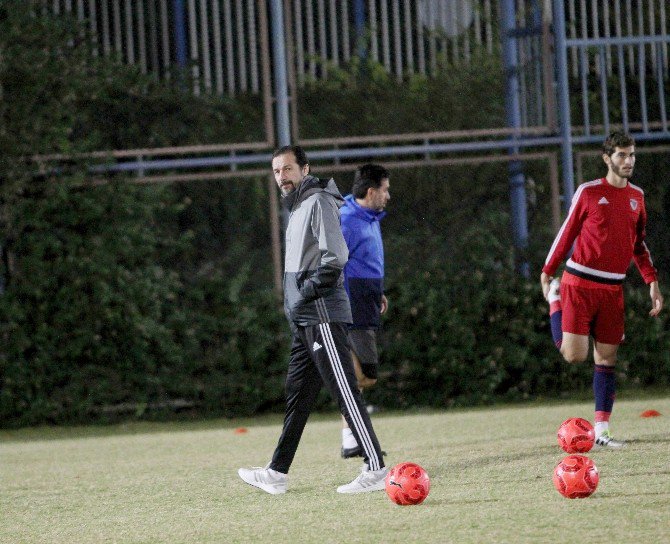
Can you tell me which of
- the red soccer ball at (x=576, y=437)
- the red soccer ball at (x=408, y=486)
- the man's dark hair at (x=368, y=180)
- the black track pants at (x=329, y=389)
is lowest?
the red soccer ball at (x=576, y=437)

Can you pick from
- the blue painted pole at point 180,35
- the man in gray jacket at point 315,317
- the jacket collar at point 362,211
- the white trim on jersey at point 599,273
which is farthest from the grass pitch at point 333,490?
the blue painted pole at point 180,35

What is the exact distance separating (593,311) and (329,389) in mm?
2278

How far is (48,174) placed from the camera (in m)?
12.4

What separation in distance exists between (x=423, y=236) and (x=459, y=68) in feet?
6.49

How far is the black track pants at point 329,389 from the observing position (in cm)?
678

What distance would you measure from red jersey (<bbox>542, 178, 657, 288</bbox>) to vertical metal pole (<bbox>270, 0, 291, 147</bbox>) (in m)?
4.97

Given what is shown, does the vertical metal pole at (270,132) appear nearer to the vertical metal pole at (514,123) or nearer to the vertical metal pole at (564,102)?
the vertical metal pole at (514,123)

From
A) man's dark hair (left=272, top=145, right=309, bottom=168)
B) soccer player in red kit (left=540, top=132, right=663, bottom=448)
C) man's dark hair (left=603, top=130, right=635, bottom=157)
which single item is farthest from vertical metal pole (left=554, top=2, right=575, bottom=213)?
man's dark hair (left=272, top=145, right=309, bottom=168)

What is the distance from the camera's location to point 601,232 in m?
8.20

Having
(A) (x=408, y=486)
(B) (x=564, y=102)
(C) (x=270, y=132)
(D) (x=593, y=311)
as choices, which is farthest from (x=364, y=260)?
(B) (x=564, y=102)

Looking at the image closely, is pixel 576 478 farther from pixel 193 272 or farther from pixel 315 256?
pixel 193 272

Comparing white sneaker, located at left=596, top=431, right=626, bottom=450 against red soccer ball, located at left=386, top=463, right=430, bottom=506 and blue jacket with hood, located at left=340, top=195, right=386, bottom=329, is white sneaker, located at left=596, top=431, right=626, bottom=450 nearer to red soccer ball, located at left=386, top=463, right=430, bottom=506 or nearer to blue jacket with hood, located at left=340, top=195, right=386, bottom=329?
blue jacket with hood, located at left=340, top=195, right=386, bottom=329

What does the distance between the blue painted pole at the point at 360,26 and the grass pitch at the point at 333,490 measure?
4.51 m

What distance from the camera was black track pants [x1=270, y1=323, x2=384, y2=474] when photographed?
267 inches
